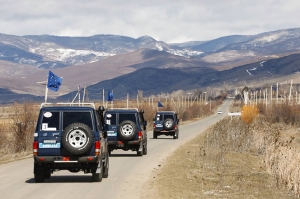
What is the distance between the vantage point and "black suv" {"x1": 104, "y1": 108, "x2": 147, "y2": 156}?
95.8ft

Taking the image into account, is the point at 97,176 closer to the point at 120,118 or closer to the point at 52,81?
the point at 120,118

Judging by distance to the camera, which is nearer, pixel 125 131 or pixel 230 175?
pixel 230 175

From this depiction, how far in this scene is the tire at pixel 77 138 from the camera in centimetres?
1770

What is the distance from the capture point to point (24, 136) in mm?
36156

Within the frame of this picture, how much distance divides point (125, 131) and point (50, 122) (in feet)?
36.3

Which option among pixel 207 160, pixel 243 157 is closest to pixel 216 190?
pixel 207 160

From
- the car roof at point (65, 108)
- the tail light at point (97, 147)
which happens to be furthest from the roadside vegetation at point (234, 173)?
the car roof at point (65, 108)

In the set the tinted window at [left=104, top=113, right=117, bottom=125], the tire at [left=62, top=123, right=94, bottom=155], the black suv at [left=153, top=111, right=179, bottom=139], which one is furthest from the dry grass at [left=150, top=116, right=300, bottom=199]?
the black suv at [left=153, top=111, right=179, bottom=139]

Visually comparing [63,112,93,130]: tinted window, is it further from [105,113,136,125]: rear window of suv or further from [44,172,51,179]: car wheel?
[105,113,136,125]: rear window of suv

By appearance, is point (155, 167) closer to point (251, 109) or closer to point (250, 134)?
point (250, 134)

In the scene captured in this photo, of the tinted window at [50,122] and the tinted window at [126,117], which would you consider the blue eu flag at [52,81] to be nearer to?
the tinted window at [126,117]

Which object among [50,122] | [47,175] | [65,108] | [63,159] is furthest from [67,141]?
[47,175]

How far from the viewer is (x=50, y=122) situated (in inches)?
717

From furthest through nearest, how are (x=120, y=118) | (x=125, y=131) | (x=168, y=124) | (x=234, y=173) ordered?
(x=168, y=124)
(x=120, y=118)
(x=125, y=131)
(x=234, y=173)
